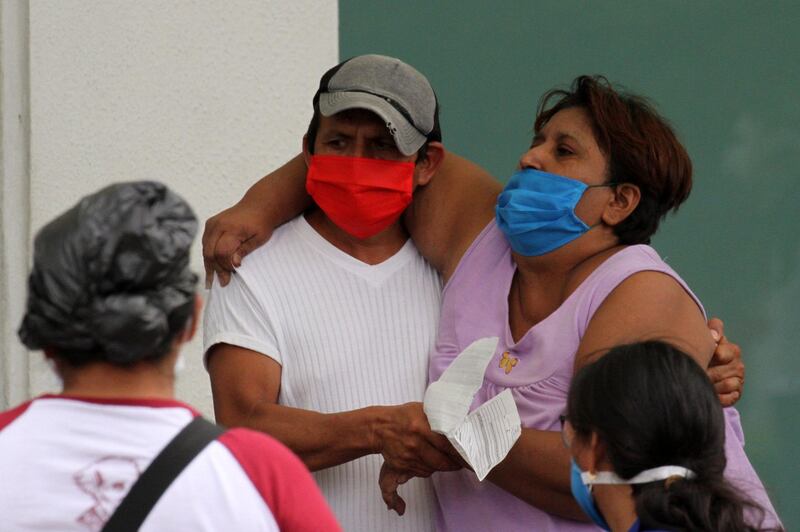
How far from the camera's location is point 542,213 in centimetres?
302

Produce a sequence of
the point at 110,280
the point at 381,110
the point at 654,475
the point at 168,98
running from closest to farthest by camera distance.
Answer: the point at 110,280
the point at 654,475
the point at 381,110
the point at 168,98

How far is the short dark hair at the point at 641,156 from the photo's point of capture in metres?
3.04

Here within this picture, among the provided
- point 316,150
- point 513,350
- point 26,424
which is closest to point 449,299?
point 513,350

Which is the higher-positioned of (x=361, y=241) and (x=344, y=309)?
(x=361, y=241)

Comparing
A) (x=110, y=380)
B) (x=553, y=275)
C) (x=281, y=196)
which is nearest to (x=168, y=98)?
(x=281, y=196)

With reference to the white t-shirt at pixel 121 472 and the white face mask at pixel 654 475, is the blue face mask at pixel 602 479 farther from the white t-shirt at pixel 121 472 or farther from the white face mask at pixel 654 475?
the white t-shirt at pixel 121 472

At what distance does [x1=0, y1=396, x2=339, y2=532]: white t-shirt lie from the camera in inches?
73.8

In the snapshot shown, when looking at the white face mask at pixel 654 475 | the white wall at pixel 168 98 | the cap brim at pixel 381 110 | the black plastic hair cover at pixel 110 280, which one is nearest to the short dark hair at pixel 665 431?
the white face mask at pixel 654 475

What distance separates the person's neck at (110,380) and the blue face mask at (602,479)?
0.75 m

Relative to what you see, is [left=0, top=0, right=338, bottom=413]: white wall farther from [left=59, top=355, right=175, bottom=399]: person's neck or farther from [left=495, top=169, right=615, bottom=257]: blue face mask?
[left=59, top=355, right=175, bottom=399]: person's neck

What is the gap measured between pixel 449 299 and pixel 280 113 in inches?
56.8

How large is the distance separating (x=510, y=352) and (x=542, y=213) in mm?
323

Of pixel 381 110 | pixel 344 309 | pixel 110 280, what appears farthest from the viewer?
pixel 344 309

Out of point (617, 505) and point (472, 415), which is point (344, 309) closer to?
point (472, 415)
